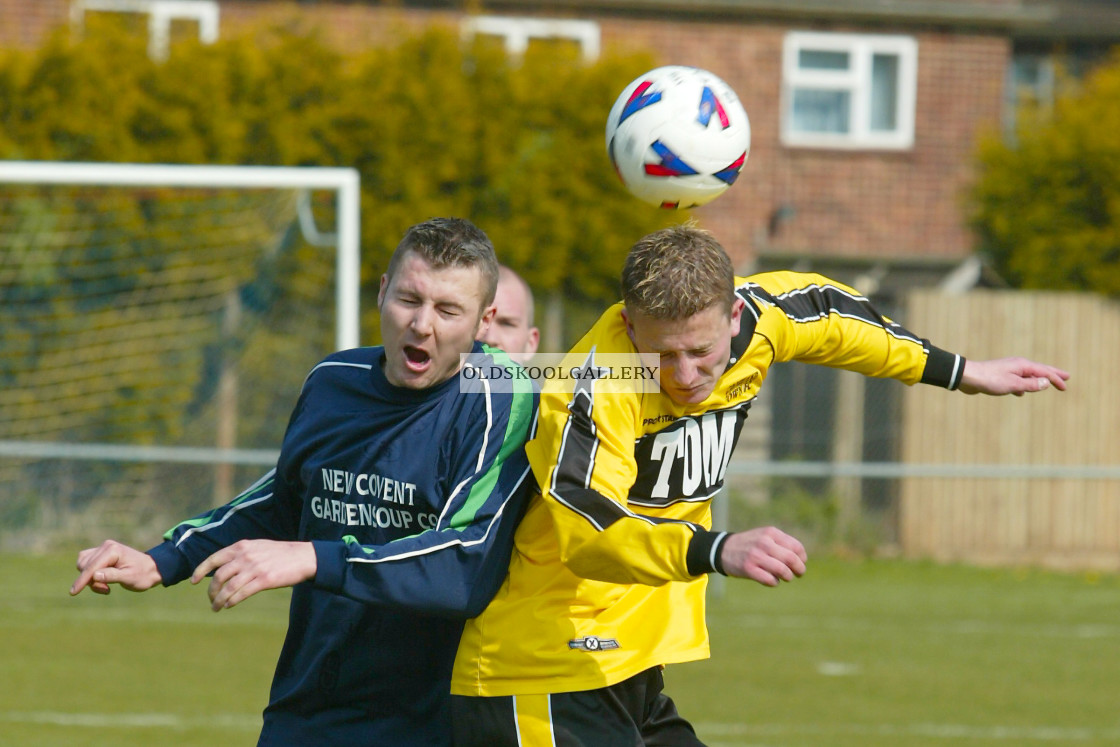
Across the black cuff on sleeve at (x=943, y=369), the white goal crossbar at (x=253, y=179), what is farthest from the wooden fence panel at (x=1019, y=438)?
the black cuff on sleeve at (x=943, y=369)

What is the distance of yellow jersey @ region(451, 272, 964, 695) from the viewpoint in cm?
323

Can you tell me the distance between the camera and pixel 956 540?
13531mm

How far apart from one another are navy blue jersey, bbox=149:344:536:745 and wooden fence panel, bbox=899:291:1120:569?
10519mm

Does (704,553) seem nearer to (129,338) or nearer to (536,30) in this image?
(129,338)

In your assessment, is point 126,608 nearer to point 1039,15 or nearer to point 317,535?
point 317,535

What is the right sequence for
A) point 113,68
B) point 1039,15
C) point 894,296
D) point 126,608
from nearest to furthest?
point 126,608
point 113,68
point 894,296
point 1039,15

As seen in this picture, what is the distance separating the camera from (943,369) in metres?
4.08

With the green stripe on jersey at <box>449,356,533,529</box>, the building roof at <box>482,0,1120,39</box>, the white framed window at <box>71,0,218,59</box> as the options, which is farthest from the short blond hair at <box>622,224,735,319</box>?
the building roof at <box>482,0,1120,39</box>

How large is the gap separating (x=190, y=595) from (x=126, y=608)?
2.15ft

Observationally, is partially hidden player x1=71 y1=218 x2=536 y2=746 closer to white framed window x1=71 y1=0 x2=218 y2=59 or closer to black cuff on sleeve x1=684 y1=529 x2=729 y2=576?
black cuff on sleeve x1=684 y1=529 x2=729 y2=576

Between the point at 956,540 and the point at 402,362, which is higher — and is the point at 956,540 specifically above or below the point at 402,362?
below

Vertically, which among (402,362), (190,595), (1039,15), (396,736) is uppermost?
(1039,15)

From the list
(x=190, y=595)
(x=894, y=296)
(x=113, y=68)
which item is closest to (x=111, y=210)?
(x=113, y=68)

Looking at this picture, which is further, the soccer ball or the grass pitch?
the grass pitch
